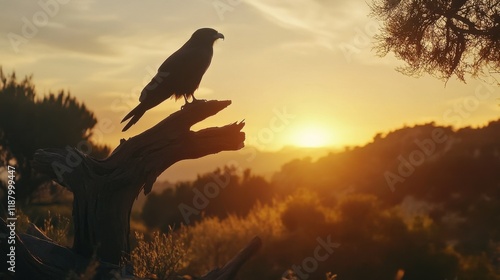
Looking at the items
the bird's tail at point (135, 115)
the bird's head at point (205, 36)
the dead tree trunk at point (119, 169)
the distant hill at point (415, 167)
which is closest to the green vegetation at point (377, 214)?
the distant hill at point (415, 167)

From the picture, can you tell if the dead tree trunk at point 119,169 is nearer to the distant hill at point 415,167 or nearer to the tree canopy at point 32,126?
the tree canopy at point 32,126

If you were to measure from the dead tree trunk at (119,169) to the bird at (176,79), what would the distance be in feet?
1.66

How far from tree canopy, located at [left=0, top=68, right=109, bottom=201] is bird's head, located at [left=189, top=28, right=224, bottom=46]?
18050 millimetres

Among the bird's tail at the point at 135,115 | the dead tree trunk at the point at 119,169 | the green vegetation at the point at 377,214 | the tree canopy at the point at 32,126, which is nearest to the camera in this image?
the dead tree trunk at the point at 119,169

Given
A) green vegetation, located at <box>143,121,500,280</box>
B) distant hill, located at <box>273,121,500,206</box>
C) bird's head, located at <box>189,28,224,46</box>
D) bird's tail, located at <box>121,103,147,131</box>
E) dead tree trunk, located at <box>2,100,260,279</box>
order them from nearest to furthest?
dead tree trunk, located at <box>2,100,260,279</box> → bird's tail, located at <box>121,103,147,131</box> → bird's head, located at <box>189,28,224,46</box> → green vegetation, located at <box>143,121,500,280</box> → distant hill, located at <box>273,121,500,206</box>

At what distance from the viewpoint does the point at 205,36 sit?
410 inches

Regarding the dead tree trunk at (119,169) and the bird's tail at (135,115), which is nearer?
the dead tree trunk at (119,169)

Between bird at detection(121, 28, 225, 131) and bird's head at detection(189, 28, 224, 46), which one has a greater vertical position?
bird's head at detection(189, 28, 224, 46)

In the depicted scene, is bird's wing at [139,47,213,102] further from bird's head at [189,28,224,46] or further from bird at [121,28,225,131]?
bird's head at [189,28,224,46]

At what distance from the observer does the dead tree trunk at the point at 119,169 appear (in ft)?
30.0

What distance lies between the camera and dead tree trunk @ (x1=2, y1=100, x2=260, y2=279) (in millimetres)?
9133

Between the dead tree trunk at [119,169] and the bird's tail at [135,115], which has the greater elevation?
the bird's tail at [135,115]

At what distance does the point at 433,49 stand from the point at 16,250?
46.4 feet

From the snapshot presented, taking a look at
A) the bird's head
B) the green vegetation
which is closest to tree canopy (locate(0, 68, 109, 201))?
the green vegetation
